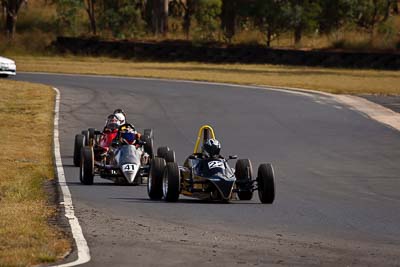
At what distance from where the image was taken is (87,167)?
18.1 m

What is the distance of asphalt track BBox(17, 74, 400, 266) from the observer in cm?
1117

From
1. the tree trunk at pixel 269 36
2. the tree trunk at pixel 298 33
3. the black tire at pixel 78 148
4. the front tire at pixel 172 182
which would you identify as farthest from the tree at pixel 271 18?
the front tire at pixel 172 182

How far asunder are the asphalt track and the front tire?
0.15 m

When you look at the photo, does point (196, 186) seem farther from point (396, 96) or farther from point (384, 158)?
point (396, 96)

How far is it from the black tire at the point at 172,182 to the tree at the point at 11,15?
55.1m

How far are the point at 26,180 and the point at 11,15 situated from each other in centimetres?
5441

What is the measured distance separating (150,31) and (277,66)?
16.8m

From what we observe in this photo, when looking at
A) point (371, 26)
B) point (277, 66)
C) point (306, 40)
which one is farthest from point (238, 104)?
point (371, 26)

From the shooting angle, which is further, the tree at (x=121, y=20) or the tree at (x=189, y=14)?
the tree at (x=189, y=14)

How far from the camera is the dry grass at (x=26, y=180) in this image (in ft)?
35.9

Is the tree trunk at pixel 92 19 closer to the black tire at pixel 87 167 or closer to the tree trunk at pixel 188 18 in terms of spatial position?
the tree trunk at pixel 188 18

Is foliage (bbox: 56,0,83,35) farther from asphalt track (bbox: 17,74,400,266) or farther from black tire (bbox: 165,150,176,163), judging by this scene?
black tire (bbox: 165,150,176,163)

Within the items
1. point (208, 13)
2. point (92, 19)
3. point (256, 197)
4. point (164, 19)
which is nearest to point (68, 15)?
point (92, 19)

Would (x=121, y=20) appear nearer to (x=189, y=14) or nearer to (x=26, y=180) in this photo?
(x=189, y=14)
